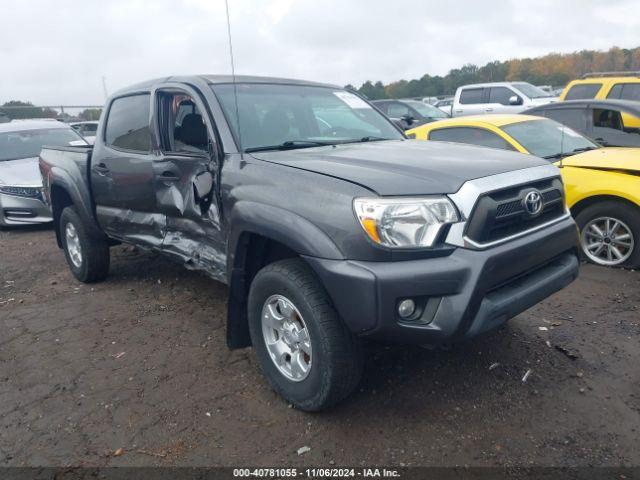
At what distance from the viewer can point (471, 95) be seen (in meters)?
14.9

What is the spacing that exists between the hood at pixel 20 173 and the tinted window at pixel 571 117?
7.39 m

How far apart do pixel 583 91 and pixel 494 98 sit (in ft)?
14.1

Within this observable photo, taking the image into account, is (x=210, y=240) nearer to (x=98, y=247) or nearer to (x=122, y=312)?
(x=122, y=312)

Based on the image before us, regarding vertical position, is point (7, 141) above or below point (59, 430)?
above

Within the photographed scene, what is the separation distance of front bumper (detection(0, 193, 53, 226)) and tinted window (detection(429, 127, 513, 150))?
5823 millimetres

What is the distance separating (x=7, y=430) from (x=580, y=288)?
171 inches

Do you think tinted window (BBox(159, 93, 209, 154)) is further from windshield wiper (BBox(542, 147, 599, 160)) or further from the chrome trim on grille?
windshield wiper (BBox(542, 147, 599, 160))

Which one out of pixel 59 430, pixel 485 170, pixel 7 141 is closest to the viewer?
pixel 485 170

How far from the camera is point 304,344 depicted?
2762 millimetres

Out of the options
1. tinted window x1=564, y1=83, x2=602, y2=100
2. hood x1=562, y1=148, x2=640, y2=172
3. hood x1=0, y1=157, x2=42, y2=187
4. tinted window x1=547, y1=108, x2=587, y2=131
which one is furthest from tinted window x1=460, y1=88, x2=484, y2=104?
hood x1=0, y1=157, x2=42, y2=187

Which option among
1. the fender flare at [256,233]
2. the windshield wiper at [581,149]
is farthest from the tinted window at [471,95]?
the fender flare at [256,233]

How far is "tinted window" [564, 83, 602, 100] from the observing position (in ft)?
33.2

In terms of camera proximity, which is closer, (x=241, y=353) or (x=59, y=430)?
(x=59, y=430)

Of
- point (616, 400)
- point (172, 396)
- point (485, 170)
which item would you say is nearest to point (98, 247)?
point (172, 396)
